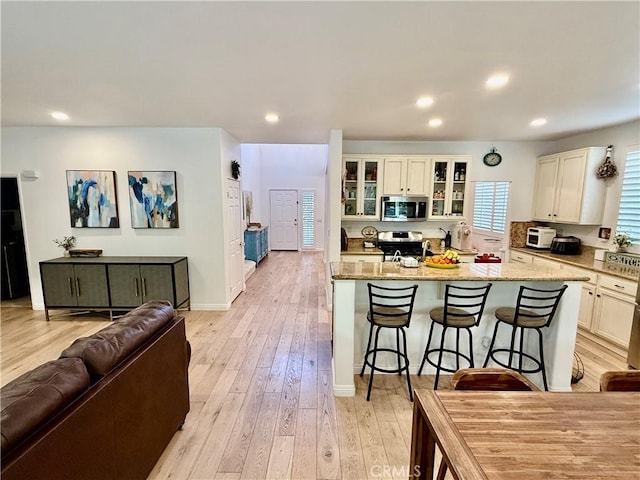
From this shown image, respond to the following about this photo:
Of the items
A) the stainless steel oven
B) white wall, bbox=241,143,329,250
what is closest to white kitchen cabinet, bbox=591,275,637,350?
the stainless steel oven

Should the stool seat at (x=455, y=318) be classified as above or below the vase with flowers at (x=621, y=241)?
below

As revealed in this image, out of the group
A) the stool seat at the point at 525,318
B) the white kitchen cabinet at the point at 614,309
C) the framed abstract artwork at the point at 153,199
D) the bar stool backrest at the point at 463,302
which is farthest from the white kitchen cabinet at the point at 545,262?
the framed abstract artwork at the point at 153,199

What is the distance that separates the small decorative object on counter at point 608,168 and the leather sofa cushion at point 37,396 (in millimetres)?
5505

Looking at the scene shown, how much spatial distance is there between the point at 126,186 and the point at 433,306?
429 centimetres

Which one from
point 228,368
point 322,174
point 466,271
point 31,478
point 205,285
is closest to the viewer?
point 31,478

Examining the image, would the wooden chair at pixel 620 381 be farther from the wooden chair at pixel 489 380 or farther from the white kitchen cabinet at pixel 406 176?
the white kitchen cabinet at pixel 406 176

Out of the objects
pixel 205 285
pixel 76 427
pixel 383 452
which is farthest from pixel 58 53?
pixel 383 452

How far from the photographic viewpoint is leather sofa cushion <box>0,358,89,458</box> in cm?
100

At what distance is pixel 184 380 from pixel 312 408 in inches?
39.6

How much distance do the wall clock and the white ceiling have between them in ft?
4.05

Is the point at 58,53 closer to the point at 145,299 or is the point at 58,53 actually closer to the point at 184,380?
the point at 184,380

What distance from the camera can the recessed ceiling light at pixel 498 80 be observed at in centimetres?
232

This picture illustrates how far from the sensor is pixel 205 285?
4.43 metres

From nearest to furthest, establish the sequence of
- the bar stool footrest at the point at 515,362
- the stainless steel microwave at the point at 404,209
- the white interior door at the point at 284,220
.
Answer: the bar stool footrest at the point at 515,362, the stainless steel microwave at the point at 404,209, the white interior door at the point at 284,220
